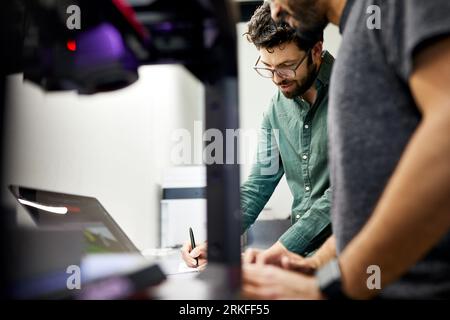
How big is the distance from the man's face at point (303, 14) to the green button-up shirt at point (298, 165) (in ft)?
0.89

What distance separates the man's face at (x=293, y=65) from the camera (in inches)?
39.5

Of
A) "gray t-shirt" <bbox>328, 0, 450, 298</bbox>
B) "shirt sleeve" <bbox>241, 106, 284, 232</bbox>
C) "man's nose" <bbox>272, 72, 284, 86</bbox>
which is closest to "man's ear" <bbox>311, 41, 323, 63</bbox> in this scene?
"man's nose" <bbox>272, 72, 284, 86</bbox>

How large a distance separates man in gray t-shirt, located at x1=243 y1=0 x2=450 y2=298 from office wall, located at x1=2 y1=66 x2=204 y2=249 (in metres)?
0.20

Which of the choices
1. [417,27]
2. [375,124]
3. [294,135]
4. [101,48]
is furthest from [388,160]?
[294,135]

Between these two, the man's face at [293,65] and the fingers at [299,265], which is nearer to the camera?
the fingers at [299,265]

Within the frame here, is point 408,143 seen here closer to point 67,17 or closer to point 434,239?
point 434,239

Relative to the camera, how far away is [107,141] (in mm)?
956

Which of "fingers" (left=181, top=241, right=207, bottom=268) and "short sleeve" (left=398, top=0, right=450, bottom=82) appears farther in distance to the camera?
"fingers" (left=181, top=241, right=207, bottom=268)

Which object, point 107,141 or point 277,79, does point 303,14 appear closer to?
point 277,79

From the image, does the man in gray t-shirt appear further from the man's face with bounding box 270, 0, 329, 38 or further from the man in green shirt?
the man in green shirt

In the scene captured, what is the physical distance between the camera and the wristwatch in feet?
1.32

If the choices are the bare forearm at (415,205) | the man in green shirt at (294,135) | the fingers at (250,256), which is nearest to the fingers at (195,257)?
the man in green shirt at (294,135)

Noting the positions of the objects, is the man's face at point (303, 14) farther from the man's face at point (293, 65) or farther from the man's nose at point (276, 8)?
the man's face at point (293, 65)

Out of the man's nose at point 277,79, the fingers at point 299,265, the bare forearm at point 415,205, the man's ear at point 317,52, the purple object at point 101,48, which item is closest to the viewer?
the bare forearm at point 415,205
